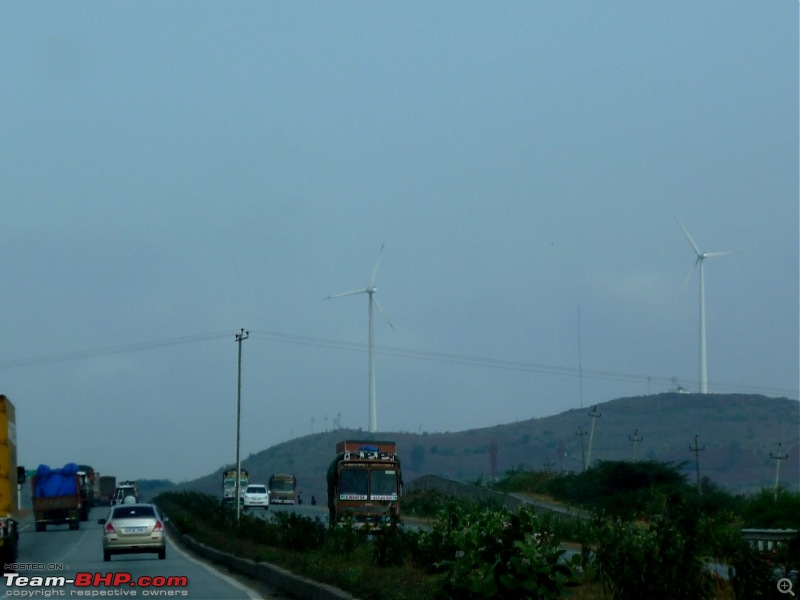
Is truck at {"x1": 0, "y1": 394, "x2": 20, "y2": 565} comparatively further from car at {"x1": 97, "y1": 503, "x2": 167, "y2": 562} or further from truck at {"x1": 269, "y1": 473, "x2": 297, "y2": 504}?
truck at {"x1": 269, "y1": 473, "x2": 297, "y2": 504}

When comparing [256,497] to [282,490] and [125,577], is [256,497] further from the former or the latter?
[125,577]

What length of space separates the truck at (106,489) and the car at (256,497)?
2600 cm

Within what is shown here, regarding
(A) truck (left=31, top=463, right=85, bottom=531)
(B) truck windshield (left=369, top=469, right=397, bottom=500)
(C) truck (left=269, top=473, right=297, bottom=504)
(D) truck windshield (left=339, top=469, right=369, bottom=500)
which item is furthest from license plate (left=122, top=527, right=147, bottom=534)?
(C) truck (left=269, top=473, right=297, bottom=504)

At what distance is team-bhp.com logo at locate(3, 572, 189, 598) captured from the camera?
2022cm

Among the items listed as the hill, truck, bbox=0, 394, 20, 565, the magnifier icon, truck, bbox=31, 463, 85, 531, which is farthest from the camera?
the hill

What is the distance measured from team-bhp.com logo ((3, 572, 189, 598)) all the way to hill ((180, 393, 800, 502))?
125342mm

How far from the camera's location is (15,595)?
20.2 metres

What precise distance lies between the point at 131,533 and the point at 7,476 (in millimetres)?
5363

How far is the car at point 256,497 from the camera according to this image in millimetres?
81000

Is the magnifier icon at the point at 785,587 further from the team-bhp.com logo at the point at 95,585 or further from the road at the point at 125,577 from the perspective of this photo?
the team-bhp.com logo at the point at 95,585

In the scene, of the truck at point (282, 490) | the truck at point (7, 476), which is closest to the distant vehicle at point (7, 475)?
the truck at point (7, 476)

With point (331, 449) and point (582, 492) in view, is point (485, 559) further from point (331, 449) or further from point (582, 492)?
point (331, 449)

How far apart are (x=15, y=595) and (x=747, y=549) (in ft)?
44.4

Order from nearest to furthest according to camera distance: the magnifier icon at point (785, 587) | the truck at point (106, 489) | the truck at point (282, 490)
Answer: the magnifier icon at point (785, 587)
the truck at point (282, 490)
the truck at point (106, 489)
